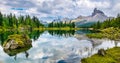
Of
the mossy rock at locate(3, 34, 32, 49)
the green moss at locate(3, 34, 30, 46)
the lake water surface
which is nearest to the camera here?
the lake water surface

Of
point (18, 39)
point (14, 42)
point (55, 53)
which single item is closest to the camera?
point (55, 53)

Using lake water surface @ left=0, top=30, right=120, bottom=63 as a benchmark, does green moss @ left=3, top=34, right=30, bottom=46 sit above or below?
above

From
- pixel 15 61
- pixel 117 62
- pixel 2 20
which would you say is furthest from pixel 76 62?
pixel 2 20

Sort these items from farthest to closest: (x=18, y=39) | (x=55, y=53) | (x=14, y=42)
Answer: (x=18, y=39)
(x=14, y=42)
(x=55, y=53)

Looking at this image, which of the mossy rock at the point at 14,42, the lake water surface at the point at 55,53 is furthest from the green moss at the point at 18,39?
the lake water surface at the point at 55,53

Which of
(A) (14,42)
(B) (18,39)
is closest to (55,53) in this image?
(A) (14,42)

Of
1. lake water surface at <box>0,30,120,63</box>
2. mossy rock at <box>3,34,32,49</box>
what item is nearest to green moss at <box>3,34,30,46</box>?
mossy rock at <box>3,34,32,49</box>

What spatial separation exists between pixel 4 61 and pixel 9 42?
1851 centimetres

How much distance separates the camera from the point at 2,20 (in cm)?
18750

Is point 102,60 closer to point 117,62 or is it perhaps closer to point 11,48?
point 117,62

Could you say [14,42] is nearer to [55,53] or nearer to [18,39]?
[18,39]

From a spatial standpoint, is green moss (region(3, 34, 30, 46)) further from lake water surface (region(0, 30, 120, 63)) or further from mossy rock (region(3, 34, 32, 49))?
lake water surface (region(0, 30, 120, 63))

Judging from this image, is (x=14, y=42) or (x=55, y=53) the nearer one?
(x=55, y=53)

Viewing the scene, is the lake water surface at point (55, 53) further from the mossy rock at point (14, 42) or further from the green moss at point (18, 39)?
the green moss at point (18, 39)
